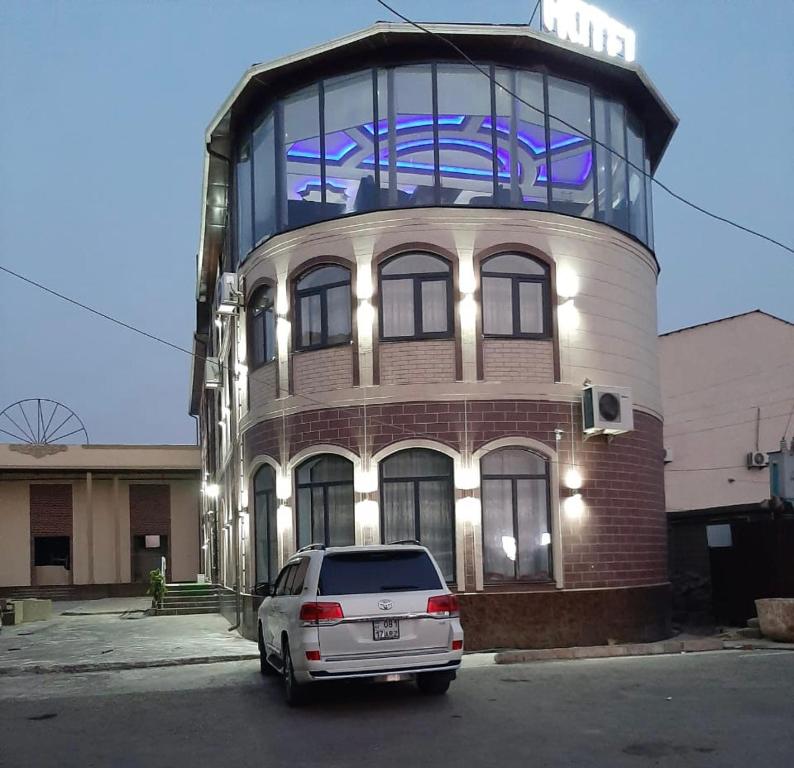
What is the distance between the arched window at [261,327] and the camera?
63.4 feet

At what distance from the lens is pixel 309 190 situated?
60.3ft

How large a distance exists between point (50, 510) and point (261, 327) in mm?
28729

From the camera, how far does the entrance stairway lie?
97.0ft

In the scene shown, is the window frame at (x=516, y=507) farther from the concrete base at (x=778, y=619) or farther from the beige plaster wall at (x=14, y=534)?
the beige plaster wall at (x=14, y=534)

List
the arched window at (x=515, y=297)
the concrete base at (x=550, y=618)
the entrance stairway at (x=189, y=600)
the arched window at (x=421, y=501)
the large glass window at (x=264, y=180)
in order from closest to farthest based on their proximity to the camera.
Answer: the concrete base at (x=550, y=618) < the arched window at (x=421, y=501) < the arched window at (x=515, y=297) < the large glass window at (x=264, y=180) < the entrance stairway at (x=189, y=600)

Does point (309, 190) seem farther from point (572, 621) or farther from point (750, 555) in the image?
point (750, 555)

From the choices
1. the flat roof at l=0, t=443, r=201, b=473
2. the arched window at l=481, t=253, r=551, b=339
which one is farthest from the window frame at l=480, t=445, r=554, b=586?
the flat roof at l=0, t=443, r=201, b=473

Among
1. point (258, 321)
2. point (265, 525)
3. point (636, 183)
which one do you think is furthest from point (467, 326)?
point (265, 525)

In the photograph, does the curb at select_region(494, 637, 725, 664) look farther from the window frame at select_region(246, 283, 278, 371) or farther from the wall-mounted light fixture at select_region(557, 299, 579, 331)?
the window frame at select_region(246, 283, 278, 371)

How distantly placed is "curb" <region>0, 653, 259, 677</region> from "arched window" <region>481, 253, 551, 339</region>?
276 inches

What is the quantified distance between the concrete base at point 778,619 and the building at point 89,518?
32.3m

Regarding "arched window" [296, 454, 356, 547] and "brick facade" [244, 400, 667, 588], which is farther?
"arched window" [296, 454, 356, 547]

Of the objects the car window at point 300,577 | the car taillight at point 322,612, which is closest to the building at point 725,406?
the car window at point 300,577

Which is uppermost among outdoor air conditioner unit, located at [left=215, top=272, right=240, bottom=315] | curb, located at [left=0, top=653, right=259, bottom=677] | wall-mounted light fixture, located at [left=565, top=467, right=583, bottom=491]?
outdoor air conditioner unit, located at [left=215, top=272, right=240, bottom=315]
